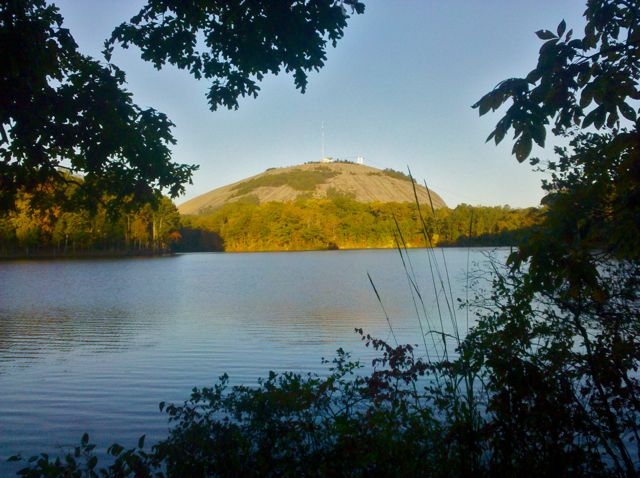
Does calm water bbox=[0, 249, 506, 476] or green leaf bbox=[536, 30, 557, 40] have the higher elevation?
green leaf bbox=[536, 30, 557, 40]

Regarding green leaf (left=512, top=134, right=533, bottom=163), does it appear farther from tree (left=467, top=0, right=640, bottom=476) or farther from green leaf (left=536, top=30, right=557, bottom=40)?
green leaf (left=536, top=30, right=557, bottom=40)

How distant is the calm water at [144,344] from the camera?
7.85 meters

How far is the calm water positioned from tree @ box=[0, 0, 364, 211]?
238 cm

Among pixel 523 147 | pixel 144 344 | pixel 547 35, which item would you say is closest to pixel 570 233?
pixel 523 147

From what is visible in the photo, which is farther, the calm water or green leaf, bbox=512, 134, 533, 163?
Answer: the calm water

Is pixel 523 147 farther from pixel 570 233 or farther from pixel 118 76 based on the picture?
pixel 118 76

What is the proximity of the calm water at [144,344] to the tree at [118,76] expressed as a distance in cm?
238

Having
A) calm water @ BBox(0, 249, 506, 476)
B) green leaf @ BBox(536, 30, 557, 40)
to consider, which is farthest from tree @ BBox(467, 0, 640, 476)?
calm water @ BBox(0, 249, 506, 476)

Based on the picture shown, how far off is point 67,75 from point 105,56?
46 cm

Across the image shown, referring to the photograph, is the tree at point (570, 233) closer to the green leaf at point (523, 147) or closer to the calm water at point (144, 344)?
the green leaf at point (523, 147)

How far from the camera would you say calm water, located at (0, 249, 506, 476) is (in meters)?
7.85

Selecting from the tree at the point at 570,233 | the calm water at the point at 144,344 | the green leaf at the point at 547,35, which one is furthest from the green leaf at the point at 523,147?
the calm water at the point at 144,344

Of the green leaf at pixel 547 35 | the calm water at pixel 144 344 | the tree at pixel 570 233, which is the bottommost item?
the calm water at pixel 144 344

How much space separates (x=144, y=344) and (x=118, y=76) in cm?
971
